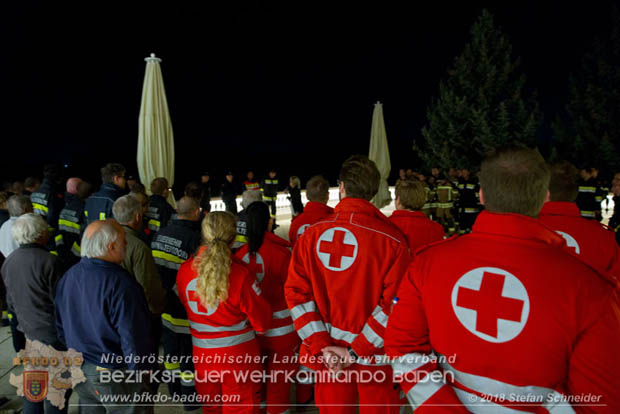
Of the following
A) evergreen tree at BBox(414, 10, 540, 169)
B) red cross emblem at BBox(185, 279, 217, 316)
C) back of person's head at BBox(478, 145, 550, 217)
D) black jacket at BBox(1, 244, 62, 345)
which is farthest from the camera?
evergreen tree at BBox(414, 10, 540, 169)

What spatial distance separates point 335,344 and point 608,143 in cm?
1994

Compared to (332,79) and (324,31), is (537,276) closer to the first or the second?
(324,31)

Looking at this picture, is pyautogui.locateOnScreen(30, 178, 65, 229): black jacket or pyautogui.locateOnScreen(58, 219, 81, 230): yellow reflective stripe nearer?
pyautogui.locateOnScreen(58, 219, 81, 230): yellow reflective stripe

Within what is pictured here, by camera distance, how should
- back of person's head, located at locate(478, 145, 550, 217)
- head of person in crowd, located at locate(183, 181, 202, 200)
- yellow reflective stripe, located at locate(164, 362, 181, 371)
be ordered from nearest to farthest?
back of person's head, located at locate(478, 145, 550, 217) → yellow reflective stripe, located at locate(164, 362, 181, 371) → head of person in crowd, located at locate(183, 181, 202, 200)

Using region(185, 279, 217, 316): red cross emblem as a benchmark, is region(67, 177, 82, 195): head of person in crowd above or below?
above

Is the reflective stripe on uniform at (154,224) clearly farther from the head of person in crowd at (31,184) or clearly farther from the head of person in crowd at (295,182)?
the head of person in crowd at (295,182)

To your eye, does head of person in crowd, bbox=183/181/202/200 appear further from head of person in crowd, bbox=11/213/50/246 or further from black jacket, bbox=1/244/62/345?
black jacket, bbox=1/244/62/345

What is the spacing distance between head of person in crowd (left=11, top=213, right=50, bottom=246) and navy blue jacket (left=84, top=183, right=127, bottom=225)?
1.66 meters

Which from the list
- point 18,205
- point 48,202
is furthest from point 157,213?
point 48,202

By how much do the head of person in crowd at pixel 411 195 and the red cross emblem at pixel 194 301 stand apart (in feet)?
7.02

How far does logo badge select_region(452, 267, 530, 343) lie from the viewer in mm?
1251

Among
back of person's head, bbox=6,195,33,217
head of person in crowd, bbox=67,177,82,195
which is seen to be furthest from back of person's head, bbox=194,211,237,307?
head of person in crowd, bbox=67,177,82,195

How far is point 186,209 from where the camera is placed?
3.54 metres

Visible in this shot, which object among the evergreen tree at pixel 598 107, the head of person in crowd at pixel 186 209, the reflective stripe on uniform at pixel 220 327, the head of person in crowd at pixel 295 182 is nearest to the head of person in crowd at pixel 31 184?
the head of person in crowd at pixel 186 209
